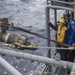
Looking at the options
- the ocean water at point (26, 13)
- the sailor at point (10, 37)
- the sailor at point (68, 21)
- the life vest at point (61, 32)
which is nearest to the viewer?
the sailor at point (10, 37)

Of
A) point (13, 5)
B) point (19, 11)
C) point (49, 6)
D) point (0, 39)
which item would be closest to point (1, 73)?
point (49, 6)

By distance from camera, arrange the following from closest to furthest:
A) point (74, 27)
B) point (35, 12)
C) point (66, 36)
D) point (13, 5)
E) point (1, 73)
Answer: point (74, 27)
point (66, 36)
point (1, 73)
point (35, 12)
point (13, 5)

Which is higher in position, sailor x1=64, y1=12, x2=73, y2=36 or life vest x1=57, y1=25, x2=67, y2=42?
sailor x1=64, y1=12, x2=73, y2=36

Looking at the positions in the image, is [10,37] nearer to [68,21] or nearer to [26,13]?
[68,21]

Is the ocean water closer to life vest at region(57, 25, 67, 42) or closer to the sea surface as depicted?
the sea surface

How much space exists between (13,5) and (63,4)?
1086 inches

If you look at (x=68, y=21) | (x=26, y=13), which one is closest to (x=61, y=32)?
(x=68, y=21)

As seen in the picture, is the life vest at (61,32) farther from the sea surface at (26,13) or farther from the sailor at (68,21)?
the sea surface at (26,13)

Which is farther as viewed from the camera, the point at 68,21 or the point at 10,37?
the point at 68,21

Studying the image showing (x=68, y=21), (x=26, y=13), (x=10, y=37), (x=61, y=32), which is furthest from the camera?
(x=26, y=13)

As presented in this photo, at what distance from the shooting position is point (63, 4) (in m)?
11.5

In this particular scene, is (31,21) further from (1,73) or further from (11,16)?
(1,73)

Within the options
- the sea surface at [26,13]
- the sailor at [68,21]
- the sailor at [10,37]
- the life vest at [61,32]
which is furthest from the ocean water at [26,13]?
the sailor at [10,37]

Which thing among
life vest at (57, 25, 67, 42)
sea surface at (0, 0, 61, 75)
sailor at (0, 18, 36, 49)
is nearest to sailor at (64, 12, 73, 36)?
life vest at (57, 25, 67, 42)
